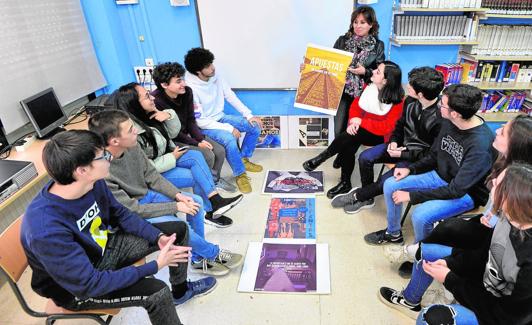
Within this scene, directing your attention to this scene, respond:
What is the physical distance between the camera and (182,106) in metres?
2.81

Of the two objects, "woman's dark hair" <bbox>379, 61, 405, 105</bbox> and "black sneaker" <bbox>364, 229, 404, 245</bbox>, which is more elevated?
"woman's dark hair" <bbox>379, 61, 405, 105</bbox>

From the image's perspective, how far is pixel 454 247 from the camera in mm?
1748

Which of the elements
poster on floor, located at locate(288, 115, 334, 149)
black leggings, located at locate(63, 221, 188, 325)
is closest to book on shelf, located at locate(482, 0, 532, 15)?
poster on floor, located at locate(288, 115, 334, 149)

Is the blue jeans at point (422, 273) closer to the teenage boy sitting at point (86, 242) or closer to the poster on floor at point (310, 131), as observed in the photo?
the teenage boy sitting at point (86, 242)

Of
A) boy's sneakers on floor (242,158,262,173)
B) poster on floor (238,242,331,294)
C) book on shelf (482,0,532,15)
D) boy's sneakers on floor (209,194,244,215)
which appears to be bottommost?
poster on floor (238,242,331,294)

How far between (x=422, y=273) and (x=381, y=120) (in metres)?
1.38

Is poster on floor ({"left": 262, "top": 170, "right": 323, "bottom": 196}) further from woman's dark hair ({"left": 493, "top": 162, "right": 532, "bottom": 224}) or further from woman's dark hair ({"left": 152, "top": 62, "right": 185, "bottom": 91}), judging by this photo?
woman's dark hair ({"left": 493, "top": 162, "right": 532, "bottom": 224})

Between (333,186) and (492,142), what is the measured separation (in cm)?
143

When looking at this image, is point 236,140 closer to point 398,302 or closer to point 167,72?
point 167,72

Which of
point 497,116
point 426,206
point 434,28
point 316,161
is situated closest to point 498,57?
point 497,116

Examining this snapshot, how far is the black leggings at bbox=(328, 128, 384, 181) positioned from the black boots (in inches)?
3.6

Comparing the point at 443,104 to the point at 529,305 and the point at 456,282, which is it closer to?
the point at 456,282

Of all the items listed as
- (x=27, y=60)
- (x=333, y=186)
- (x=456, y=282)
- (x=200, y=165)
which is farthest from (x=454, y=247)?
(x=27, y=60)

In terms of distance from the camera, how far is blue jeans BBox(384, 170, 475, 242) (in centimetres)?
201
